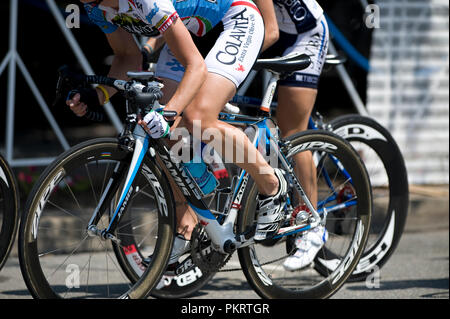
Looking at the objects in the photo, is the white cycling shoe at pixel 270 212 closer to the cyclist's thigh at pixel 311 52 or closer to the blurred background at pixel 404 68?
the cyclist's thigh at pixel 311 52

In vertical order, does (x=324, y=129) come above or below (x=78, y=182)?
above

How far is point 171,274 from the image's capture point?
429cm

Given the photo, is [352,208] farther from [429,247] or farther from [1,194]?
[1,194]

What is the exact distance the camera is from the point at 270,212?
4152 millimetres

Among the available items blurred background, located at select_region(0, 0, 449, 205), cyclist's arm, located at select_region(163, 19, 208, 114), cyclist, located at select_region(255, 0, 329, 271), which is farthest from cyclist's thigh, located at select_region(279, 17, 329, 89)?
blurred background, located at select_region(0, 0, 449, 205)

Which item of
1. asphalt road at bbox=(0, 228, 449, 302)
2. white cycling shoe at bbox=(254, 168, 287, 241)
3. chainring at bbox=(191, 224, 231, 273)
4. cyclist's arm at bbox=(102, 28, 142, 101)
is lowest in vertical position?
asphalt road at bbox=(0, 228, 449, 302)

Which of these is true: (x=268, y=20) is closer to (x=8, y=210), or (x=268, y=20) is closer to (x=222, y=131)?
(x=222, y=131)

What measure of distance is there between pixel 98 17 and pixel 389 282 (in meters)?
2.57

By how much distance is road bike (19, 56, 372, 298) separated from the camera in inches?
144

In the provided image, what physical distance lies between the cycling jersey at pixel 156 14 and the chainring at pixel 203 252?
1.07 m

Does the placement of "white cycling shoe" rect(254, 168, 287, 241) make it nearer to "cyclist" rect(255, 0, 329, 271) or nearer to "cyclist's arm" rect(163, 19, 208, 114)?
"cyclist" rect(255, 0, 329, 271)

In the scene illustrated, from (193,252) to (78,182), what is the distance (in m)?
2.23

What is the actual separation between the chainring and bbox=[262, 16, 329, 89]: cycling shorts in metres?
1.12
